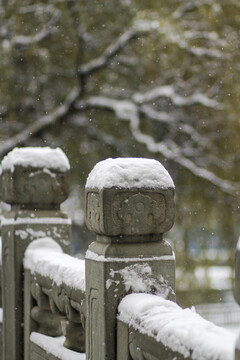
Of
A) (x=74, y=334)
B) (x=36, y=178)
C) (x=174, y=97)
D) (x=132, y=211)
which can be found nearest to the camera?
(x=132, y=211)

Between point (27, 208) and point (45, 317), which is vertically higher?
point (27, 208)

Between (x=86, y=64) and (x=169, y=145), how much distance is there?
6.84 feet

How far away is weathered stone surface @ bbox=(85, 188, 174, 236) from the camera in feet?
7.50

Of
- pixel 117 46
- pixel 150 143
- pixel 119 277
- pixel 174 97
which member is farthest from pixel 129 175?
pixel 174 97

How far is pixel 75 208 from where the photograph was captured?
10891mm

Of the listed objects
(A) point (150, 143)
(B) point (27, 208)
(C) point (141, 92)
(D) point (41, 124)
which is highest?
(C) point (141, 92)

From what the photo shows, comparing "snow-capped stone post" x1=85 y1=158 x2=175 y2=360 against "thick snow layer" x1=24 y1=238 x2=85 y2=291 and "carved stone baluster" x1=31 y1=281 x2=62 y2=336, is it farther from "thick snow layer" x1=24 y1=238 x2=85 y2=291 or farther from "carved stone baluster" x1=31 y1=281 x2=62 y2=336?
"carved stone baluster" x1=31 y1=281 x2=62 y2=336

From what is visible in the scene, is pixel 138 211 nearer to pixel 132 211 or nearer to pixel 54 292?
pixel 132 211

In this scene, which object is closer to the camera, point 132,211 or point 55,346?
point 132,211

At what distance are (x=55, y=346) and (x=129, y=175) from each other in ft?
4.51

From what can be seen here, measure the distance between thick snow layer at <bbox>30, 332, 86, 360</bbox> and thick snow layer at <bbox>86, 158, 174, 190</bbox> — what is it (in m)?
1.00

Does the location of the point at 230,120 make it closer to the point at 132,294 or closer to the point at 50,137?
the point at 50,137

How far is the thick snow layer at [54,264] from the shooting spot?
9.64 ft

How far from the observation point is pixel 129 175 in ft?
7.69
